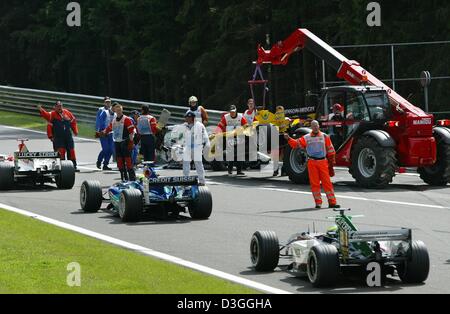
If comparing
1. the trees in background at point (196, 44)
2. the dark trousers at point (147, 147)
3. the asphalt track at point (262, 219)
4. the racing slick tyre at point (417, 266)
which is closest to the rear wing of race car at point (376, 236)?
the racing slick tyre at point (417, 266)

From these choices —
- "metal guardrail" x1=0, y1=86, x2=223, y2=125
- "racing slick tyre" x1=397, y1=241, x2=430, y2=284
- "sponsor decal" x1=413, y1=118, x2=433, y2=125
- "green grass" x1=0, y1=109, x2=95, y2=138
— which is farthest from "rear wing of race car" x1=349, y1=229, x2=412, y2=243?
"green grass" x1=0, y1=109, x2=95, y2=138

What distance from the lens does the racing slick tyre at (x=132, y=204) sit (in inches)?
758

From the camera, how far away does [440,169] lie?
83.5ft

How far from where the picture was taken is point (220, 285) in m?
13.2

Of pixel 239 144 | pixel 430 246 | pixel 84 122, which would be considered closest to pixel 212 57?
pixel 84 122

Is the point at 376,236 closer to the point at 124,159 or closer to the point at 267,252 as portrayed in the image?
the point at 267,252

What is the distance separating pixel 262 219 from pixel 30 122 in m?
27.1

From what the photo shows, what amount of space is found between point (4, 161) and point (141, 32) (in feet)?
105

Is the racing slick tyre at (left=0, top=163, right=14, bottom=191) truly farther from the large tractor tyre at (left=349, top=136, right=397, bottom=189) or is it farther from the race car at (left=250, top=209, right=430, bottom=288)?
the race car at (left=250, top=209, right=430, bottom=288)

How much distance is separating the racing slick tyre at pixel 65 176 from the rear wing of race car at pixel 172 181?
6119 mm

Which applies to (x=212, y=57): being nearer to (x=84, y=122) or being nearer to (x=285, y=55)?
(x=84, y=122)

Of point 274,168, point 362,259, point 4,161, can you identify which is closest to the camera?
point 362,259

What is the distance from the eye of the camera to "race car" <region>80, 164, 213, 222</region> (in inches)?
761

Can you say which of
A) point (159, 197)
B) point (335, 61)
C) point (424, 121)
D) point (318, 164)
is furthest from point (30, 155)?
point (424, 121)
